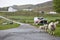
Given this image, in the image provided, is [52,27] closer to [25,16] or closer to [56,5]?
[56,5]

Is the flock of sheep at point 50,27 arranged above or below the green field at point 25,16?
below

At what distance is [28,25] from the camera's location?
2307 mm

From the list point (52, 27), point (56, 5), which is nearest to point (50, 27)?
point (52, 27)

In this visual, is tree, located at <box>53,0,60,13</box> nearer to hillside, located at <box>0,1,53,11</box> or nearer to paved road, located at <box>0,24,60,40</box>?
hillside, located at <box>0,1,53,11</box>

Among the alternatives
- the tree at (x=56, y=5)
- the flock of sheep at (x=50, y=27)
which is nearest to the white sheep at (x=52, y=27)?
the flock of sheep at (x=50, y=27)

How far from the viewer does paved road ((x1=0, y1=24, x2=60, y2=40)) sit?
7.38ft

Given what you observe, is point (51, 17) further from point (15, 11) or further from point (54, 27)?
point (15, 11)

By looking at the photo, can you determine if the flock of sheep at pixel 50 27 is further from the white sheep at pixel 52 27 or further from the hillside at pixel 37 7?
the hillside at pixel 37 7

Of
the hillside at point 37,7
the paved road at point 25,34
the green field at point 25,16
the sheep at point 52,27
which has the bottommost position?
the paved road at point 25,34

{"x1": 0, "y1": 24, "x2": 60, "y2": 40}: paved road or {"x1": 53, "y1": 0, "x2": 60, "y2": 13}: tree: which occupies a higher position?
{"x1": 53, "y1": 0, "x2": 60, "y2": 13}: tree

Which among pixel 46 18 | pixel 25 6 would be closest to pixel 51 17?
pixel 46 18

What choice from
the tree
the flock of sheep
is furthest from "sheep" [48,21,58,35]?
the tree

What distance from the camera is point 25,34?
7.48ft

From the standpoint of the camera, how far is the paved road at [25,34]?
225 cm
